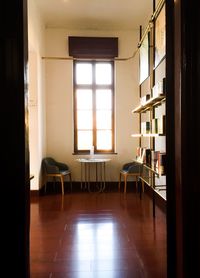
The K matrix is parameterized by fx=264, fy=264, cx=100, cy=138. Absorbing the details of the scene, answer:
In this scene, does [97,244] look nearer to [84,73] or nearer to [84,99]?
[84,99]

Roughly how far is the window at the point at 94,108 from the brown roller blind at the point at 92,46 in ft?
0.92

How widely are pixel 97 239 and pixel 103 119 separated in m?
3.91

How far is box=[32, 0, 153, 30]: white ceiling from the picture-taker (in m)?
5.23

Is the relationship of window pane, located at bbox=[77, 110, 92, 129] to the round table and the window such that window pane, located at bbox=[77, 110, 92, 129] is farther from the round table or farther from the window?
the round table

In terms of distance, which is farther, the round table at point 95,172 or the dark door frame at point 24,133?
the round table at point 95,172

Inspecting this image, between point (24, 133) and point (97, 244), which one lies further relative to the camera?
point (97, 244)

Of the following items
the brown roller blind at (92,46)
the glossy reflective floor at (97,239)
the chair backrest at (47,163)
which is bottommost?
the glossy reflective floor at (97,239)

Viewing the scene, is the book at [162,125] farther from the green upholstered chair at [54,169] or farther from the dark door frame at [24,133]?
the green upholstered chair at [54,169]

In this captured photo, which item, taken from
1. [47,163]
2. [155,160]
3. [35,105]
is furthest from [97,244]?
[35,105]

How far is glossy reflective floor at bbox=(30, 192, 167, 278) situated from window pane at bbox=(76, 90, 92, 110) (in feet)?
8.23

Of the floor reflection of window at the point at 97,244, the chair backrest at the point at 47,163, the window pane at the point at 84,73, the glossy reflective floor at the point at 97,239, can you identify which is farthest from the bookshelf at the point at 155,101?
the chair backrest at the point at 47,163

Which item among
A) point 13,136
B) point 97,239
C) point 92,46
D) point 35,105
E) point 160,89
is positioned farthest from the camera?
point 92,46

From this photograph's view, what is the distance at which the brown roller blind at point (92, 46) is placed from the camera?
633 cm

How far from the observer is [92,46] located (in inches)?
250
